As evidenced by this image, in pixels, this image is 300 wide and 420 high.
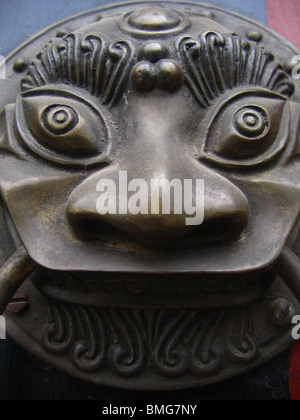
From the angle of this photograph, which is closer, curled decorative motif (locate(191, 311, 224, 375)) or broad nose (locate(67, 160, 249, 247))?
broad nose (locate(67, 160, 249, 247))

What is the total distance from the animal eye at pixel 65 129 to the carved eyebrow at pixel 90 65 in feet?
0.08

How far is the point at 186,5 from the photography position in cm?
65

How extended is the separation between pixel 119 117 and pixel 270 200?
192mm

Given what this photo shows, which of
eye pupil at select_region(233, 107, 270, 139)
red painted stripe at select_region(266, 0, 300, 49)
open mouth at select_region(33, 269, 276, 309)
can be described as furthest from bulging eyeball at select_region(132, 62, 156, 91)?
red painted stripe at select_region(266, 0, 300, 49)

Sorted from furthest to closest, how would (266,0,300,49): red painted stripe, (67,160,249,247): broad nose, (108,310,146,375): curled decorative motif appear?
(266,0,300,49): red painted stripe
(108,310,146,375): curled decorative motif
(67,160,249,247): broad nose

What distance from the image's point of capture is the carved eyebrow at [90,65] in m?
0.46

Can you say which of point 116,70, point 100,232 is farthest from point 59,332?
point 116,70

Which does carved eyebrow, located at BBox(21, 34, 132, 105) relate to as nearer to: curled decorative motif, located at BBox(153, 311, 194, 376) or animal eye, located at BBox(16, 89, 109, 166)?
animal eye, located at BBox(16, 89, 109, 166)

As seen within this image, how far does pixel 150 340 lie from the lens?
507 mm

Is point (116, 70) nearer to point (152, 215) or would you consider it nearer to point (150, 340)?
point (152, 215)

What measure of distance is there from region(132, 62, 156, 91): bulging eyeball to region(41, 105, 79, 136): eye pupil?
0.25 feet

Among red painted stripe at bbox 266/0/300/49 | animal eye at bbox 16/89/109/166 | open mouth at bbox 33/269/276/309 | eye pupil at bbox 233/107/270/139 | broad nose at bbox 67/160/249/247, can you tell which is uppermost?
red painted stripe at bbox 266/0/300/49

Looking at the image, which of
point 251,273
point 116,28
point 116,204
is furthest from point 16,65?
point 251,273

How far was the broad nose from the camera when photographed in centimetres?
38
